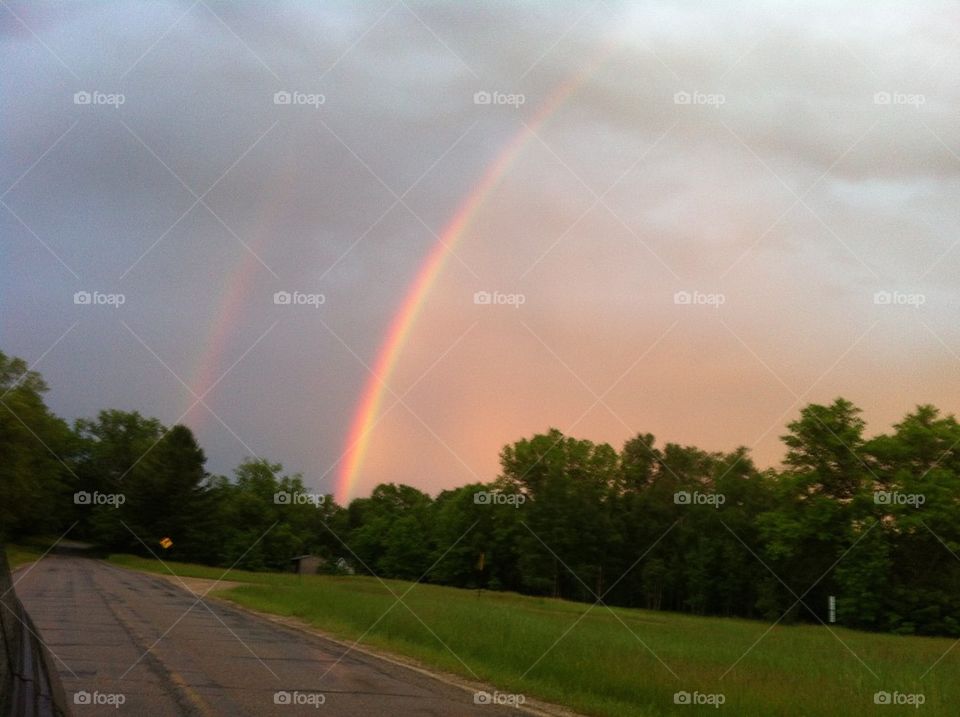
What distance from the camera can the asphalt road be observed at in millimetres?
11750

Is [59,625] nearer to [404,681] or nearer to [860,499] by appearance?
[404,681]

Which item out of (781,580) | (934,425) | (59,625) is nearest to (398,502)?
(781,580)

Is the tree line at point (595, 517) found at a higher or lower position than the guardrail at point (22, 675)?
higher

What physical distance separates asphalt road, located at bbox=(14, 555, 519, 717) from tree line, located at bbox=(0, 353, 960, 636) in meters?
42.0

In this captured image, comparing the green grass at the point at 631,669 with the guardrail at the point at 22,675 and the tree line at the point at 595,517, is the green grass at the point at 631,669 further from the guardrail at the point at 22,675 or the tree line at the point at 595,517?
the tree line at the point at 595,517

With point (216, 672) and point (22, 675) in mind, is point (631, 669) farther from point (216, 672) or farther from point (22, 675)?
point (22, 675)

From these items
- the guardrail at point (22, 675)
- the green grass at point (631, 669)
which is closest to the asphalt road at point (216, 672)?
the guardrail at point (22, 675)

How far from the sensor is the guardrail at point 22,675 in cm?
625

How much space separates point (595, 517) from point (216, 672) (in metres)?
65.5

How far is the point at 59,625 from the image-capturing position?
21391 mm

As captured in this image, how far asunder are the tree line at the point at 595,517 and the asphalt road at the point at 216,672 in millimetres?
41960

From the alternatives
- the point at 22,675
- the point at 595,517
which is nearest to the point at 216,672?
the point at 22,675

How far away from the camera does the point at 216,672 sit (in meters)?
14.9

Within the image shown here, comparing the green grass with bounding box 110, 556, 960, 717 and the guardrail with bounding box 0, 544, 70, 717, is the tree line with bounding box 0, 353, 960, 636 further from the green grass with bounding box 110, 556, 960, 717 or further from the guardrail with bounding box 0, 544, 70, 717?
the guardrail with bounding box 0, 544, 70, 717
